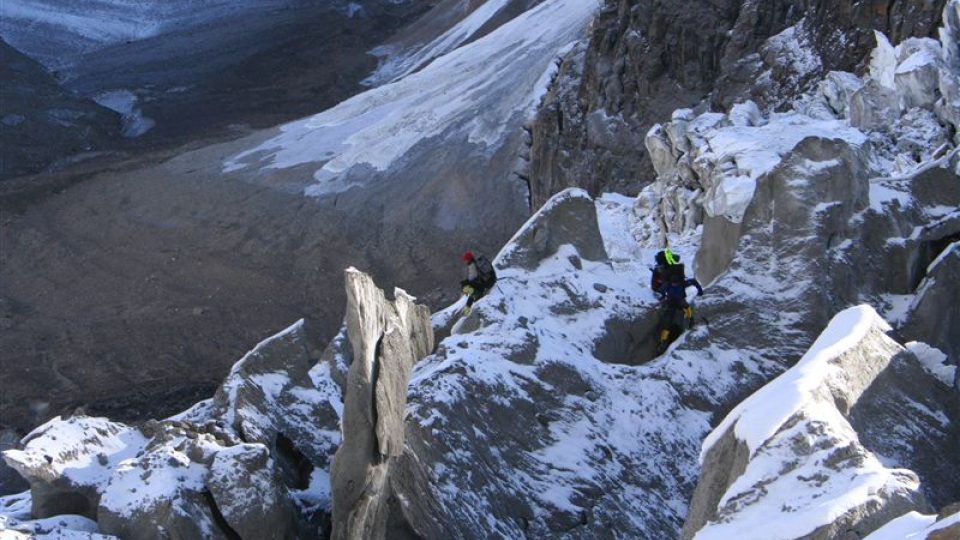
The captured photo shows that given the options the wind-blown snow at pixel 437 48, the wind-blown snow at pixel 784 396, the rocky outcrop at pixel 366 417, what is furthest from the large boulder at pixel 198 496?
the wind-blown snow at pixel 437 48

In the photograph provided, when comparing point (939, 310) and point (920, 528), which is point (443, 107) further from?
point (920, 528)

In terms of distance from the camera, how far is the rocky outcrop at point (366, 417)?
45.1 feet

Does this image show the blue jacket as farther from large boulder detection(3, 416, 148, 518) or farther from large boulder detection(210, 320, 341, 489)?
large boulder detection(3, 416, 148, 518)

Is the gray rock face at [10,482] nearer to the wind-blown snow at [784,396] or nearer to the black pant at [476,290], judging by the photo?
the black pant at [476,290]

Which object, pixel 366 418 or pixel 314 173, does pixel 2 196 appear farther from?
pixel 366 418

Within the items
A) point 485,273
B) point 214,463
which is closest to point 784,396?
point 485,273

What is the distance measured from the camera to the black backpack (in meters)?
15.8

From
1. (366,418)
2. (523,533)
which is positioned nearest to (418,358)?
(366,418)

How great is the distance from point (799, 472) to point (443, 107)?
48.2 m

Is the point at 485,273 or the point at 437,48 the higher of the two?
the point at 485,273

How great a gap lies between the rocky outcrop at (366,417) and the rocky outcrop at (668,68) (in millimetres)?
20216

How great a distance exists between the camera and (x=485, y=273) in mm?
15852

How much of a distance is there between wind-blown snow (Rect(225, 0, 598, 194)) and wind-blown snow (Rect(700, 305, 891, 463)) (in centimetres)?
4148

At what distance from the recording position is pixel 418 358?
52.4 ft
